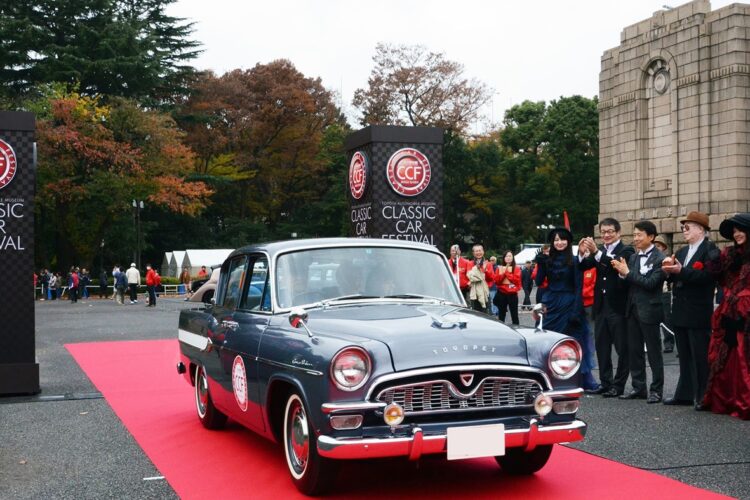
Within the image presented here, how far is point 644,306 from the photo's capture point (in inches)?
352

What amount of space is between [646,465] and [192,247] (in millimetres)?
57586

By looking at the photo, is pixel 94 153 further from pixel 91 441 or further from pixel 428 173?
pixel 91 441

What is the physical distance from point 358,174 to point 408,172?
3.26 feet

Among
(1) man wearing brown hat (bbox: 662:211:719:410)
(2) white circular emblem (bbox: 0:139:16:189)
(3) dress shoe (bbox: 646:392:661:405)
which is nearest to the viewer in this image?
(1) man wearing brown hat (bbox: 662:211:719:410)

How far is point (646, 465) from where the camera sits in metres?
6.20

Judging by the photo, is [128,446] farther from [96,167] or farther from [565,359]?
[96,167]

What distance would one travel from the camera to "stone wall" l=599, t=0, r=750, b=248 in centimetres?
3095

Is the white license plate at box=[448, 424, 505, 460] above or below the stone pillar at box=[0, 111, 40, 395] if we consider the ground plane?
below

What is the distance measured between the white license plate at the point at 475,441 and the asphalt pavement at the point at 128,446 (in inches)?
37.4

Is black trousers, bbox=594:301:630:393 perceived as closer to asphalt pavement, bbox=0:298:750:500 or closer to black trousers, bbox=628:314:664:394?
black trousers, bbox=628:314:664:394

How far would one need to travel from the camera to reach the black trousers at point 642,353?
894 cm

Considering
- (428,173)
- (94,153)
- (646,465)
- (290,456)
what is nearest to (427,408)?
(290,456)

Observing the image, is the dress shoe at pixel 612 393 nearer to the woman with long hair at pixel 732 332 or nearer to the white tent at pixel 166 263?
the woman with long hair at pixel 732 332

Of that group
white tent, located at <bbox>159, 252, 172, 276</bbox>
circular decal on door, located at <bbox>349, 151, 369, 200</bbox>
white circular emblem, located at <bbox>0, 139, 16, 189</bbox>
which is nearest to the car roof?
white circular emblem, located at <bbox>0, 139, 16, 189</bbox>
